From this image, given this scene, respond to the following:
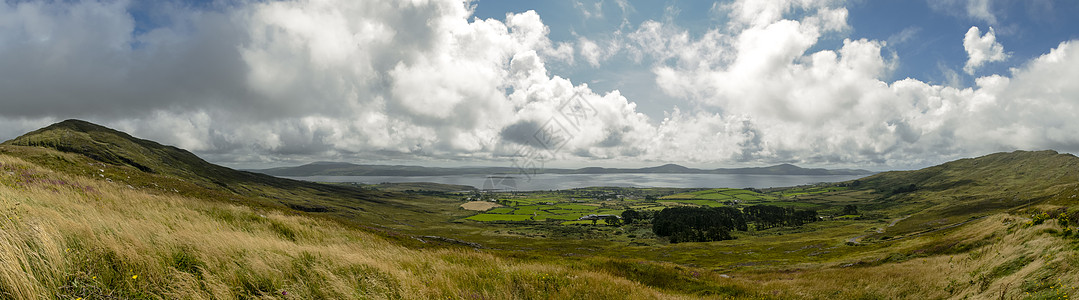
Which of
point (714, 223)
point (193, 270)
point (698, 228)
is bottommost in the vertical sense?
point (698, 228)

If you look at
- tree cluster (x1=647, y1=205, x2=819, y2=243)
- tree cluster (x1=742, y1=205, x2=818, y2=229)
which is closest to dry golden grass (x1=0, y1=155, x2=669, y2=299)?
tree cluster (x1=647, y1=205, x2=819, y2=243)

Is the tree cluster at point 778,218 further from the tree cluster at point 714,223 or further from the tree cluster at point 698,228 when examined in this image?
the tree cluster at point 698,228

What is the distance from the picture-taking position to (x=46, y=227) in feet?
24.8

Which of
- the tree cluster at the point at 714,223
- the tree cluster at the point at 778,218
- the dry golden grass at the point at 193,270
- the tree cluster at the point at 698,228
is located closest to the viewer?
the dry golden grass at the point at 193,270

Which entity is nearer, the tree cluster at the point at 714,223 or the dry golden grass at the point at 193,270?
the dry golden grass at the point at 193,270

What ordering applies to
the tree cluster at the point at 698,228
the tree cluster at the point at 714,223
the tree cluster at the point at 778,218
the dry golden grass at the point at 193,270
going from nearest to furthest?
the dry golden grass at the point at 193,270 → the tree cluster at the point at 698,228 → the tree cluster at the point at 714,223 → the tree cluster at the point at 778,218

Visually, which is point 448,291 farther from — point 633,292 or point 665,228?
point 665,228

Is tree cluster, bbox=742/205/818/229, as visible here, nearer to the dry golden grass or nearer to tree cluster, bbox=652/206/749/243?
tree cluster, bbox=652/206/749/243

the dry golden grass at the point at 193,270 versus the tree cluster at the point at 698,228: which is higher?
the dry golden grass at the point at 193,270

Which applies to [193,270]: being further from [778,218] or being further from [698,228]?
[778,218]

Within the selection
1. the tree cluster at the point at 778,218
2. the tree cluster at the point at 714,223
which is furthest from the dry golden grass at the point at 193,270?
the tree cluster at the point at 778,218

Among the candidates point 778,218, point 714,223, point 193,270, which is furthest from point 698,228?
point 193,270

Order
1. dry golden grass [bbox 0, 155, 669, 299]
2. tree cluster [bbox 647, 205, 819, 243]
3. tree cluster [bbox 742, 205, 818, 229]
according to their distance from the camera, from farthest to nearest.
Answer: tree cluster [bbox 742, 205, 818, 229] → tree cluster [bbox 647, 205, 819, 243] → dry golden grass [bbox 0, 155, 669, 299]

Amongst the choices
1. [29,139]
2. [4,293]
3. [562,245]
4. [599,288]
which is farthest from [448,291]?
[29,139]
